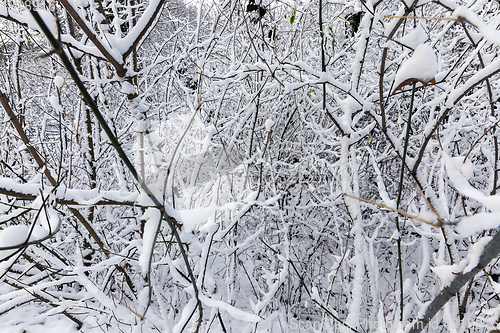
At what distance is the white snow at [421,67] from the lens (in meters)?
0.56

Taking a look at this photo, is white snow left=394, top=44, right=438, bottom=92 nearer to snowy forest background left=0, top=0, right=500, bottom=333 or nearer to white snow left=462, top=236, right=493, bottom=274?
snowy forest background left=0, top=0, right=500, bottom=333

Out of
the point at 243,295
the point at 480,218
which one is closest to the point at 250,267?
the point at 243,295

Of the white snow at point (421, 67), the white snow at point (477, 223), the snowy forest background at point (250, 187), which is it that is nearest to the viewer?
the white snow at point (477, 223)

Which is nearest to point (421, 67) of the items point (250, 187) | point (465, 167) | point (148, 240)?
point (465, 167)

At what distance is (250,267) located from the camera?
3018 millimetres

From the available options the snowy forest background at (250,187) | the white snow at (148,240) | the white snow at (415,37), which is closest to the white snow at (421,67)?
the snowy forest background at (250,187)

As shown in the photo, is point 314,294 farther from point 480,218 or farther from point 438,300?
point 480,218

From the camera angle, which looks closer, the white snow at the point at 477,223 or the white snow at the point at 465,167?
the white snow at the point at 477,223

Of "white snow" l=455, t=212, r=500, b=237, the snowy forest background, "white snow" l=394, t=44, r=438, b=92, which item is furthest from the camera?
the snowy forest background

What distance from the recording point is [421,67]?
22.2 inches

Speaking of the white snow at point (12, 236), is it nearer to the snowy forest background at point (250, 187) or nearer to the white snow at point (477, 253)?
the snowy forest background at point (250, 187)

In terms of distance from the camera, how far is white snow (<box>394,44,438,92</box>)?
1.82 feet

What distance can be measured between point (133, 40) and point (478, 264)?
46.8 inches

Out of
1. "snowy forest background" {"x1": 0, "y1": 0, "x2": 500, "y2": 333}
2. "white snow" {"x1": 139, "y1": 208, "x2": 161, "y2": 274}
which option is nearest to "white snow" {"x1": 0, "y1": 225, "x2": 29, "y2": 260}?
"snowy forest background" {"x1": 0, "y1": 0, "x2": 500, "y2": 333}
